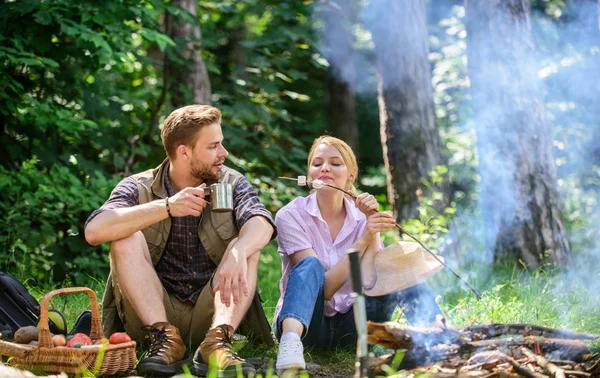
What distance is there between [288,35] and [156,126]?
1836 mm

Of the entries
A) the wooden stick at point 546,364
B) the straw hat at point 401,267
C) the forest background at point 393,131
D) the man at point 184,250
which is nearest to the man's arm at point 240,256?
the man at point 184,250

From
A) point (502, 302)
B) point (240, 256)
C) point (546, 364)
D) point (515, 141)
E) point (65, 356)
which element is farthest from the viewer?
point (515, 141)

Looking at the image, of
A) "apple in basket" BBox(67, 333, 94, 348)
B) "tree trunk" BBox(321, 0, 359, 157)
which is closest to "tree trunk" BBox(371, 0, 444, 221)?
"apple in basket" BBox(67, 333, 94, 348)

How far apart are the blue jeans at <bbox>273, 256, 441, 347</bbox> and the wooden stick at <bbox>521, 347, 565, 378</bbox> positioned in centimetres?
74

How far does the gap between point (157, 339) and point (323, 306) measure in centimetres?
79

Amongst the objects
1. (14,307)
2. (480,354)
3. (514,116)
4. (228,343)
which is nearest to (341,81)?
(514,116)

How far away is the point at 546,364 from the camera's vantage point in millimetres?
2701

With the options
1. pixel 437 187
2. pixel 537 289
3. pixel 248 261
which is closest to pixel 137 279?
pixel 248 261

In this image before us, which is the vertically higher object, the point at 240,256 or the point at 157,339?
the point at 240,256

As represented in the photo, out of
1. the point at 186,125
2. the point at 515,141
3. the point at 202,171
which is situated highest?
the point at 186,125

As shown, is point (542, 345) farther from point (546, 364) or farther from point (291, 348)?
point (291, 348)

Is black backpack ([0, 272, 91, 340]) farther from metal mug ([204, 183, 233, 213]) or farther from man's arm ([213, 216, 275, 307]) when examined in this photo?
metal mug ([204, 183, 233, 213])

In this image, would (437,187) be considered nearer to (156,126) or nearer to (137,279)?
(156,126)

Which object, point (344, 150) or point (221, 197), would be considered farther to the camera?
point (344, 150)
